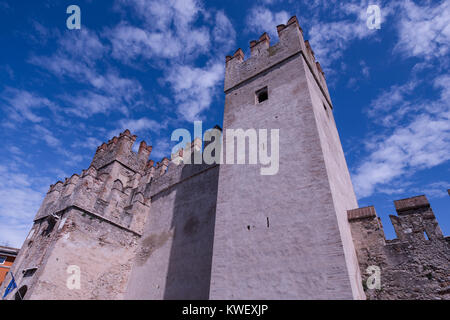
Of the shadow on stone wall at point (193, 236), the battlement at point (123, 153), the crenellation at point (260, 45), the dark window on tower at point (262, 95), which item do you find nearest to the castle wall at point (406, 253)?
the shadow on stone wall at point (193, 236)

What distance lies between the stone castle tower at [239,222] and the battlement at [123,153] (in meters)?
0.44

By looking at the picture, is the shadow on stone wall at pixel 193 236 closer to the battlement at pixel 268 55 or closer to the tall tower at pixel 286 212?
the tall tower at pixel 286 212

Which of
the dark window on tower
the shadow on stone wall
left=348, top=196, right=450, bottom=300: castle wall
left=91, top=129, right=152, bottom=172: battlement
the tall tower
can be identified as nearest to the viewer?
the tall tower

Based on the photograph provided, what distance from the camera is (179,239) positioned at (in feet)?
30.0

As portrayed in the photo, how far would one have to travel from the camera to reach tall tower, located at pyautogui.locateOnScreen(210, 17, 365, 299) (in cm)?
491

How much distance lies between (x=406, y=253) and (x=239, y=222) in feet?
11.9

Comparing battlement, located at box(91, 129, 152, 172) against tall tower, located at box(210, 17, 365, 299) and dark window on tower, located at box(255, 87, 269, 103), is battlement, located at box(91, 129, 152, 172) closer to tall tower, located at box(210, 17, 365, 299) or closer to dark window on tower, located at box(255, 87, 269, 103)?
tall tower, located at box(210, 17, 365, 299)

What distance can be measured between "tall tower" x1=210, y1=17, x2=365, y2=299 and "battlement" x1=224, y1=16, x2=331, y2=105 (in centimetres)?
8

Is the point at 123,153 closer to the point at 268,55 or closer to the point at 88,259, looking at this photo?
the point at 88,259

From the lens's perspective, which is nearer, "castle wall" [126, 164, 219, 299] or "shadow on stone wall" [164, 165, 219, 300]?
"shadow on stone wall" [164, 165, 219, 300]

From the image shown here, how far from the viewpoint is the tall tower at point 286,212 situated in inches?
193

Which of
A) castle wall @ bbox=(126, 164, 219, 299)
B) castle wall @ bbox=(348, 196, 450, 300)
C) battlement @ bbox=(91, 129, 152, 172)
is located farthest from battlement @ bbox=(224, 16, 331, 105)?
battlement @ bbox=(91, 129, 152, 172)
